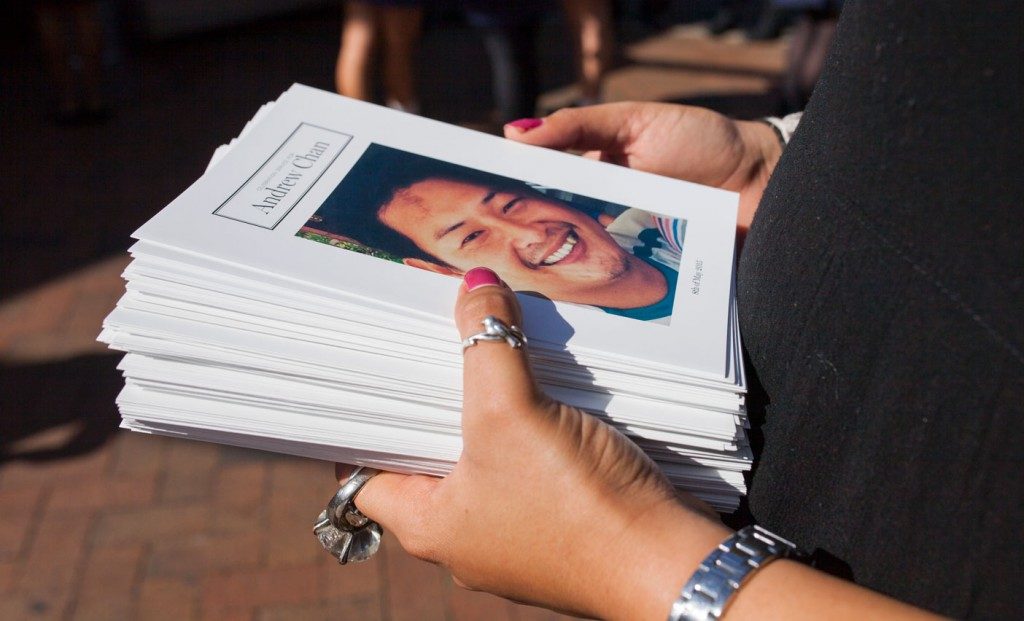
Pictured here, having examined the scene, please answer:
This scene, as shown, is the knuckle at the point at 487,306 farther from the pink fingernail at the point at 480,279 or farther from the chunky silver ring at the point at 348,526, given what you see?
→ the chunky silver ring at the point at 348,526

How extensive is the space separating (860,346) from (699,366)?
16 cm

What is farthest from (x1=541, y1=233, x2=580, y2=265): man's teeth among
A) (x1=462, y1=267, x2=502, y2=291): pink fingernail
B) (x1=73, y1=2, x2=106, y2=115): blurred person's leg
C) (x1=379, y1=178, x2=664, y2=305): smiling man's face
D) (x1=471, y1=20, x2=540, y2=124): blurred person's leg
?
(x1=73, y1=2, x2=106, y2=115): blurred person's leg

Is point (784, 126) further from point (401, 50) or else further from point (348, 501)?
point (401, 50)

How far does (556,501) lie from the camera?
80 cm

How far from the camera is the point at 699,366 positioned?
86cm

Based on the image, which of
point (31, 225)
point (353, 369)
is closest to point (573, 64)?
point (31, 225)

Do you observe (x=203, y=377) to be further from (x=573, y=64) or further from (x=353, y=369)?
(x=573, y=64)

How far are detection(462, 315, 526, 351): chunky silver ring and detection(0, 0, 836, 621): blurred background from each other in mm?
1492

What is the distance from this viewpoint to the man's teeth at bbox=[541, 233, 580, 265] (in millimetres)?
988

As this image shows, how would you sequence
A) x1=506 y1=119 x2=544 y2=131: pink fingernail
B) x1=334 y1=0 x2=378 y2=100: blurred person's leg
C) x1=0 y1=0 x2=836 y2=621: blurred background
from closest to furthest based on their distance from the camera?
1. x1=506 y1=119 x2=544 y2=131: pink fingernail
2. x1=0 y1=0 x2=836 y2=621: blurred background
3. x1=334 y1=0 x2=378 y2=100: blurred person's leg

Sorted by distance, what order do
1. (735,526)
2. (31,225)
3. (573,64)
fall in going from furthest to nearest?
(573,64), (31,225), (735,526)

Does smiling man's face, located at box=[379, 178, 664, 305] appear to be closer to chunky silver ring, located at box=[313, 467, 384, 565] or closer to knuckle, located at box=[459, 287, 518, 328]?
knuckle, located at box=[459, 287, 518, 328]

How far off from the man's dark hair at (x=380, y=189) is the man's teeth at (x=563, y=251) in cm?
10

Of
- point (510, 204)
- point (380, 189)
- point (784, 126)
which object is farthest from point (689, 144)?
point (380, 189)
